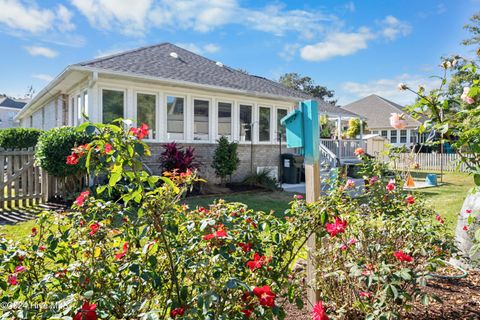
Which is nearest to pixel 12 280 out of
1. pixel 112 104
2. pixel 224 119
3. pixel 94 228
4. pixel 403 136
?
pixel 94 228

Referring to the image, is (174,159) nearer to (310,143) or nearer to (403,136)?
(310,143)

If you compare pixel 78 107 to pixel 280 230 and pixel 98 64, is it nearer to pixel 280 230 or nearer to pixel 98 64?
pixel 98 64

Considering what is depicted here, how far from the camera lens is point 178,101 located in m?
10.5

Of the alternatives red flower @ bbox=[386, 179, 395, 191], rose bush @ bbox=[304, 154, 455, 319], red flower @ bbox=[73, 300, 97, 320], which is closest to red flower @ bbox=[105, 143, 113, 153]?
red flower @ bbox=[73, 300, 97, 320]

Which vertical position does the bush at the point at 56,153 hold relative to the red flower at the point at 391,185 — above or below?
above

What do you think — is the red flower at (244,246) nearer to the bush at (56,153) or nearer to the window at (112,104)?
the bush at (56,153)

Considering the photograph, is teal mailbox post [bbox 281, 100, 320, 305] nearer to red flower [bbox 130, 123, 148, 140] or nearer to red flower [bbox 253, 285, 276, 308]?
red flower [bbox 253, 285, 276, 308]

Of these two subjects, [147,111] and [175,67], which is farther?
[175,67]

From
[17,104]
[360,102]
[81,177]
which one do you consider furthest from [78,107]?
[17,104]

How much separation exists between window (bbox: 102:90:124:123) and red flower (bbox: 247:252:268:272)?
828 centimetres

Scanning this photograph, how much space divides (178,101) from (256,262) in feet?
30.5

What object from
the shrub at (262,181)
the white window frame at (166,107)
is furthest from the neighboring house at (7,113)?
the shrub at (262,181)

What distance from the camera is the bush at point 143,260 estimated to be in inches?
59.2

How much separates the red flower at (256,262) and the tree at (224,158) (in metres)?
8.66
